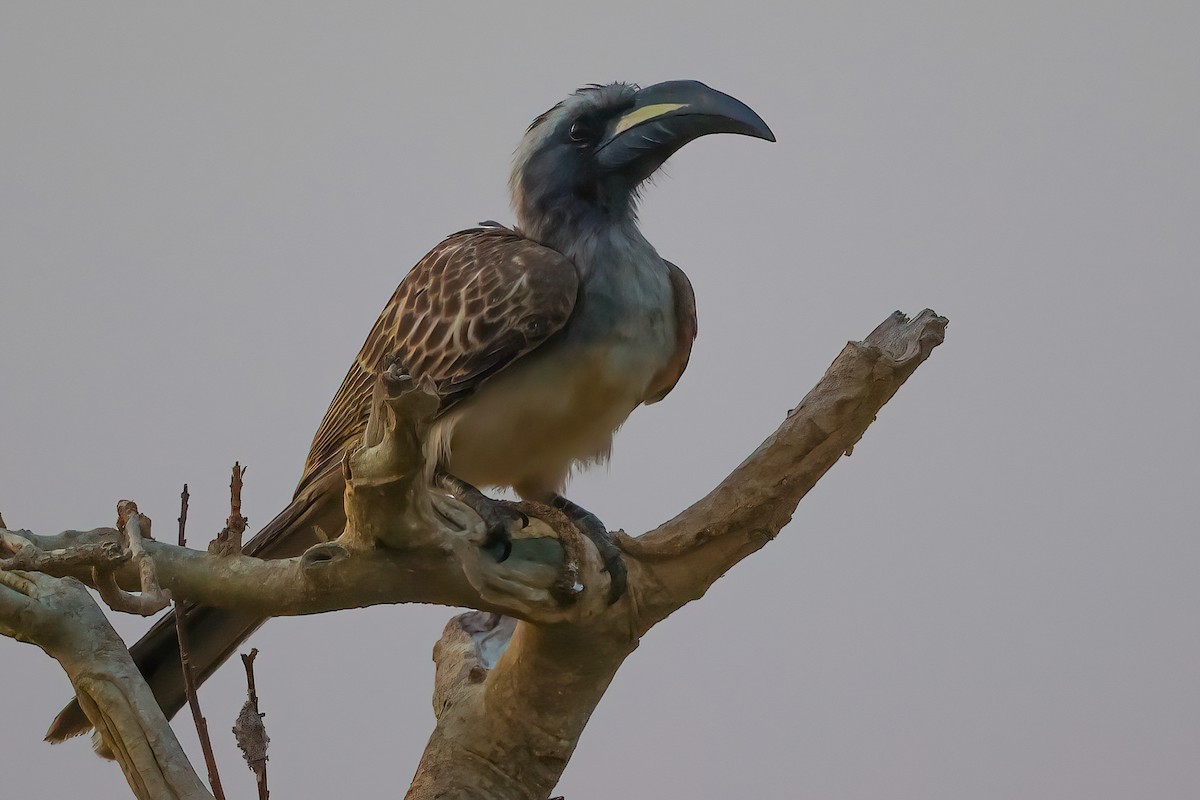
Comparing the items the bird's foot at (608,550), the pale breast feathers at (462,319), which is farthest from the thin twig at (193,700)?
the bird's foot at (608,550)

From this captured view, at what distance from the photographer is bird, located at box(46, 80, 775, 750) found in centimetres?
222

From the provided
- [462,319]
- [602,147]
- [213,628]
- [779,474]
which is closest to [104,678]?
[213,628]

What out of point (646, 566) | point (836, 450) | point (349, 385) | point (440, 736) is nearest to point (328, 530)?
point (349, 385)

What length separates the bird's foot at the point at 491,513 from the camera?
2045 mm

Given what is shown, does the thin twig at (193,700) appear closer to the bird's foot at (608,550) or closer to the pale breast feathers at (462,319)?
the pale breast feathers at (462,319)

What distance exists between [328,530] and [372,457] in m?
0.84

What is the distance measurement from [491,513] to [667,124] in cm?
83

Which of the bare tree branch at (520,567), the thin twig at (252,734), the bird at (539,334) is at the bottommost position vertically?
the thin twig at (252,734)

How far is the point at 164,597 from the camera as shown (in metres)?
1.59

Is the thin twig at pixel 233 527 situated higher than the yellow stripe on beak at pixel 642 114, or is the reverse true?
the yellow stripe on beak at pixel 642 114

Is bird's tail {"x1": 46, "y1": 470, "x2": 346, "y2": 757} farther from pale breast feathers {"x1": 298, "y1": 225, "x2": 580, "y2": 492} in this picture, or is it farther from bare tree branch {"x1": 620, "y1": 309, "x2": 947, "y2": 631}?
bare tree branch {"x1": 620, "y1": 309, "x2": 947, "y2": 631}

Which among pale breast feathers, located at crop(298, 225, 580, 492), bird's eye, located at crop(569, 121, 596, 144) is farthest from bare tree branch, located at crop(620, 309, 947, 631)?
Result: bird's eye, located at crop(569, 121, 596, 144)

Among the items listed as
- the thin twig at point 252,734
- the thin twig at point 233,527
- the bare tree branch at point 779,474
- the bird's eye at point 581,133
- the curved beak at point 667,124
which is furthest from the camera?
the bird's eye at point 581,133

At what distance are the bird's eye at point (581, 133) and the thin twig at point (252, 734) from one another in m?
1.18
